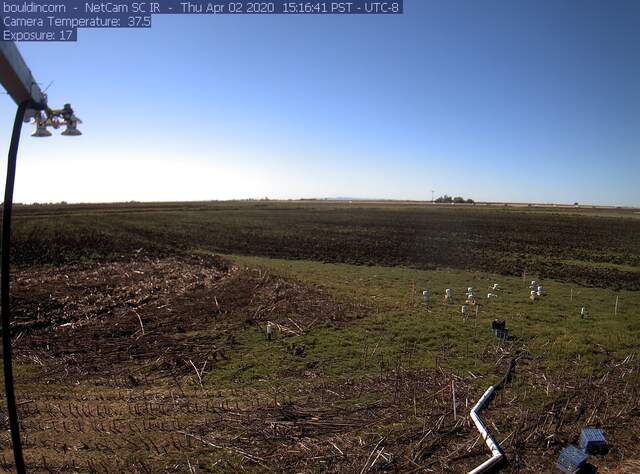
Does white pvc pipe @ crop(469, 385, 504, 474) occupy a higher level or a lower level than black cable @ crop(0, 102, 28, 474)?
lower

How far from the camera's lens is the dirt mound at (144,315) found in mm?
9758

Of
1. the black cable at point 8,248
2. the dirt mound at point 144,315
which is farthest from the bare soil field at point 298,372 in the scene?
the black cable at point 8,248

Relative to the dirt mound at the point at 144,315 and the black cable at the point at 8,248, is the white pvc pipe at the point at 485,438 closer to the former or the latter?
the dirt mound at the point at 144,315

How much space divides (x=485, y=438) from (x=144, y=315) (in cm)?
1068

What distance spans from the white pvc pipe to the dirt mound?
561 cm

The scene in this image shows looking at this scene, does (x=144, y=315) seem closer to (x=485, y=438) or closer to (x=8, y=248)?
(x=8, y=248)

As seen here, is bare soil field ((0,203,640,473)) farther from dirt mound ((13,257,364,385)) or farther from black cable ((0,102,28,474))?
black cable ((0,102,28,474))

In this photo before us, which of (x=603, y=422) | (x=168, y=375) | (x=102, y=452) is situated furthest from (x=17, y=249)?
(x=603, y=422)

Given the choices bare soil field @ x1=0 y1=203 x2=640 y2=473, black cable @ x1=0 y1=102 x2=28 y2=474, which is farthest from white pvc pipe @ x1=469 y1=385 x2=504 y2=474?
black cable @ x1=0 y1=102 x2=28 y2=474

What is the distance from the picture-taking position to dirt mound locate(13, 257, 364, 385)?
9758mm

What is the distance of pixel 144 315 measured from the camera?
13.1m

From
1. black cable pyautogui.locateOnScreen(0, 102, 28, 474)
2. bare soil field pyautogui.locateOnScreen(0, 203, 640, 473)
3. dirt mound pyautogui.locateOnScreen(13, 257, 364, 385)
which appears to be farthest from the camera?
dirt mound pyautogui.locateOnScreen(13, 257, 364, 385)

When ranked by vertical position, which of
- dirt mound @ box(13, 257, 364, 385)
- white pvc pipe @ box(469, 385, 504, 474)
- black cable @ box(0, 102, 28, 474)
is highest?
black cable @ box(0, 102, 28, 474)

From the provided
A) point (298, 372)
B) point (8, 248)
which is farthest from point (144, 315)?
point (8, 248)
